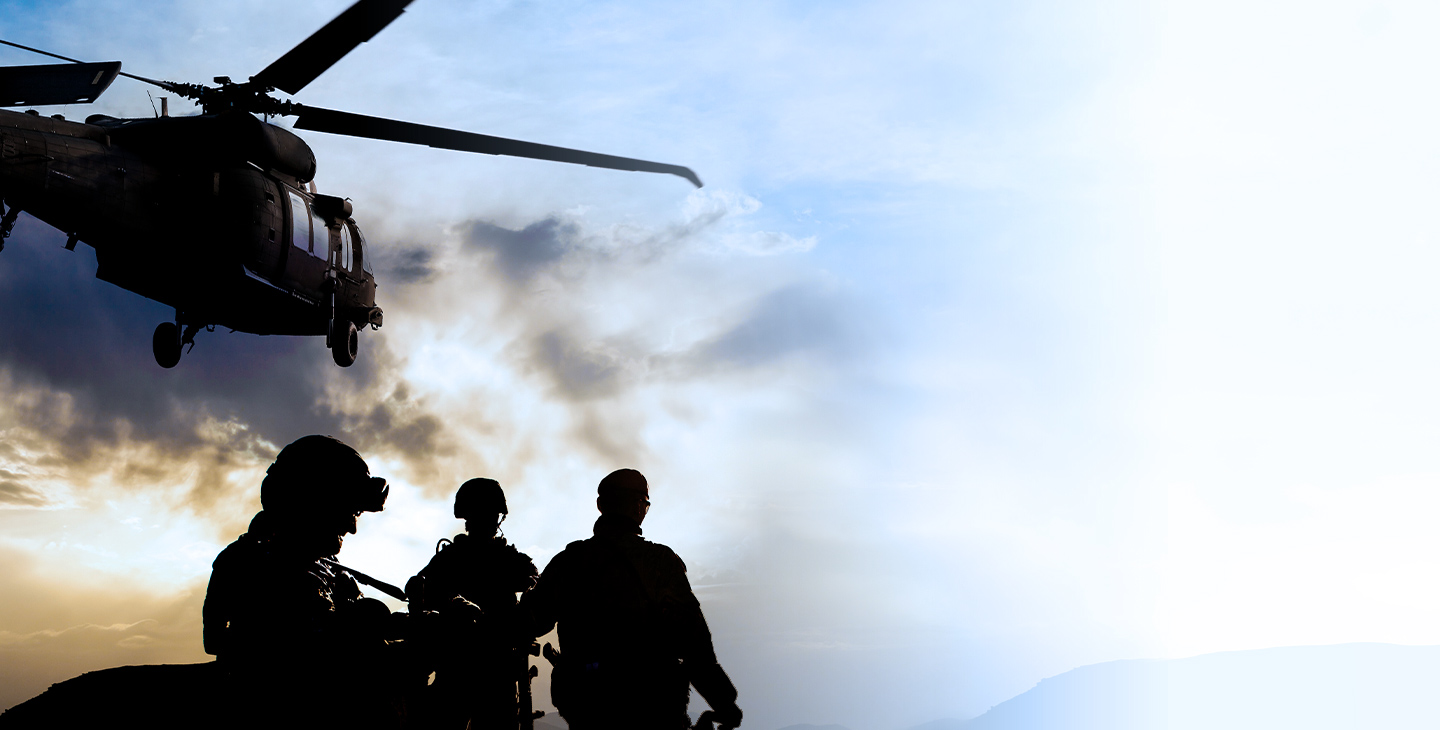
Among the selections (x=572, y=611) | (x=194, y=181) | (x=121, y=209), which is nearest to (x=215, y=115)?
(x=194, y=181)

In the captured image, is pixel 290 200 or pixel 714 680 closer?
pixel 714 680

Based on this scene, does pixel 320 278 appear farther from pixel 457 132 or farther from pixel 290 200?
pixel 457 132

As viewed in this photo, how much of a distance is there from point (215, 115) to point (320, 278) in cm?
286

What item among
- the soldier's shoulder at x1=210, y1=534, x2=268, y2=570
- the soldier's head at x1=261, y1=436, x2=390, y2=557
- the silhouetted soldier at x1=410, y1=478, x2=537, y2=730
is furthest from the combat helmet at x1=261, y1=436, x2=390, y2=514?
the silhouetted soldier at x1=410, y1=478, x2=537, y2=730

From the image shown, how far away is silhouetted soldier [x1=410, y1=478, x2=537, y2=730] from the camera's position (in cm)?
317

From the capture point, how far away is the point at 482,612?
3.20 metres

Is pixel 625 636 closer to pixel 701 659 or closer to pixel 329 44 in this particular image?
pixel 701 659

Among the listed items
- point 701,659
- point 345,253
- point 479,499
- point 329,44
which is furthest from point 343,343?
point 701,659

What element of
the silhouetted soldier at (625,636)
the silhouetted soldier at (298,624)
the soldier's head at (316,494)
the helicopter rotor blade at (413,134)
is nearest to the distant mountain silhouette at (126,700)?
the silhouetted soldier at (298,624)

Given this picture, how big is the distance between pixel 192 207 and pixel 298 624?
12355mm

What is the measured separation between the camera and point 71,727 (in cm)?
A: 287

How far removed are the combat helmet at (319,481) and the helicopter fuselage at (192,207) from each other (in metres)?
11.4

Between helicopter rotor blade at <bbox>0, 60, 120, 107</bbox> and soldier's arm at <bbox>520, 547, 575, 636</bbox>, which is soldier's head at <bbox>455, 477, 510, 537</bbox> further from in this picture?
helicopter rotor blade at <bbox>0, 60, 120, 107</bbox>

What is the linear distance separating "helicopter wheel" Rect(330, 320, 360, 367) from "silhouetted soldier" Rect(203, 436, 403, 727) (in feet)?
46.9
